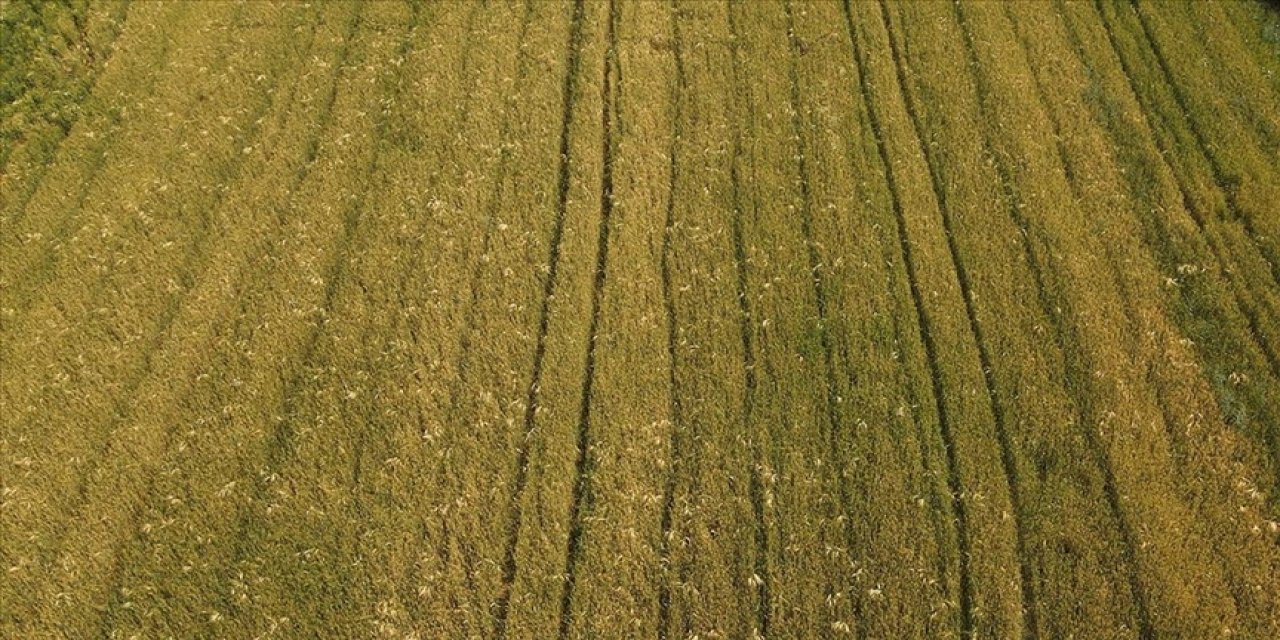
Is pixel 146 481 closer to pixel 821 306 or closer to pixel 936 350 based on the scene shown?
pixel 821 306

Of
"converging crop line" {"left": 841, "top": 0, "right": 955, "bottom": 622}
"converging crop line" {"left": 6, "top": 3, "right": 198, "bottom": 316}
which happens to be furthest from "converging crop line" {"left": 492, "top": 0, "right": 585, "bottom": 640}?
"converging crop line" {"left": 6, "top": 3, "right": 198, "bottom": 316}

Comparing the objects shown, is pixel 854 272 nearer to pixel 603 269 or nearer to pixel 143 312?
pixel 603 269

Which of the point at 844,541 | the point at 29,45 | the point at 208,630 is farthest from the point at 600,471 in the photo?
the point at 29,45

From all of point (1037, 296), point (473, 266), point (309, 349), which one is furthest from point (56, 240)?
point (1037, 296)

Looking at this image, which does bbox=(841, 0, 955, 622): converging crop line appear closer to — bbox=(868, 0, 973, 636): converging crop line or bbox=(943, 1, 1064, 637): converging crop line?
bbox=(868, 0, 973, 636): converging crop line

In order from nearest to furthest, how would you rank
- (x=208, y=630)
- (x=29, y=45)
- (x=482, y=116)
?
(x=208, y=630), (x=482, y=116), (x=29, y=45)

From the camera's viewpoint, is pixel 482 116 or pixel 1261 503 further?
pixel 482 116
